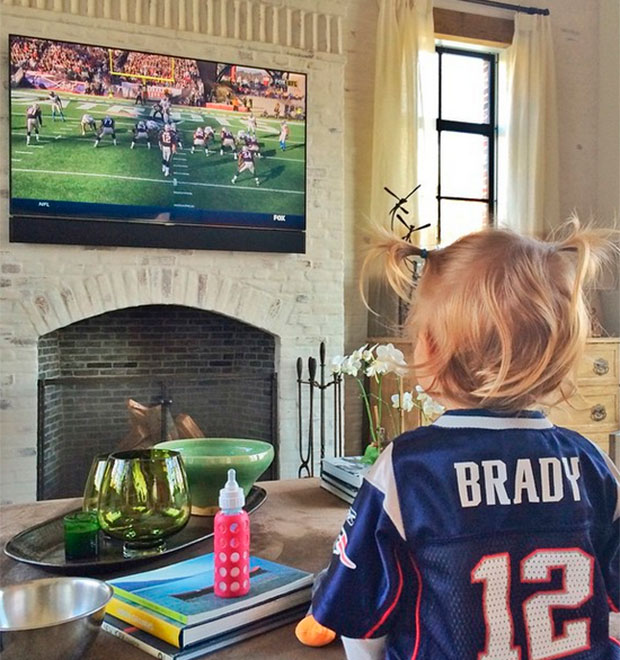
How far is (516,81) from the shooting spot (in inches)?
162

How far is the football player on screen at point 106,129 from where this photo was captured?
3.10m

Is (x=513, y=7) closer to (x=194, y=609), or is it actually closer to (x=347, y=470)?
(x=347, y=470)

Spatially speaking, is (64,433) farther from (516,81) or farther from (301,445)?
(516,81)

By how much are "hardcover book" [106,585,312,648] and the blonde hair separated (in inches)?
12.6

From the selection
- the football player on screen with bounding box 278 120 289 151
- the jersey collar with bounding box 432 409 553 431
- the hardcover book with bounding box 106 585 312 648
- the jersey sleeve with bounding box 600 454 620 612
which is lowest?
the hardcover book with bounding box 106 585 312 648

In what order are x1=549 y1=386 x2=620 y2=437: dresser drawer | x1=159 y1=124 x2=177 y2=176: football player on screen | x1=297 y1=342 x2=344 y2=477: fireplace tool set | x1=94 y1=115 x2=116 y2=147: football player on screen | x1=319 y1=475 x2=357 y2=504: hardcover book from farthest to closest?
x1=549 y1=386 x2=620 y2=437: dresser drawer → x1=297 y1=342 x2=344 y2=477: fireplace tool set → x1=159 y1=124 x2=177 y2=176: football player on screen → x1=94 y1=115 x2=116 y2=147: football player on screen → x1=319 y1=475 x2=357 y2=504: hardcover book

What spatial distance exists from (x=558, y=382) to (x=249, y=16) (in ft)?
10.1

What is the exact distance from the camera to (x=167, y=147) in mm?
3217

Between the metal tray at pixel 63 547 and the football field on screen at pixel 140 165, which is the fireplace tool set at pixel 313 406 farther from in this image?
the metal tray at pixel 63 547

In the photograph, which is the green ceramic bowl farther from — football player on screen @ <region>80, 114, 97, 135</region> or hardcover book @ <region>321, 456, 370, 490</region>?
football player on screen @ <region>80, 114, 97, 135</region>

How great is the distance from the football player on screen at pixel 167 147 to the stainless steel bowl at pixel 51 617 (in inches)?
106

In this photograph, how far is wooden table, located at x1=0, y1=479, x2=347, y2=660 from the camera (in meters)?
0.75

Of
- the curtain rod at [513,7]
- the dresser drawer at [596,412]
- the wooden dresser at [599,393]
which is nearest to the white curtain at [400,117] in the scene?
the curtain rod at [513,7]

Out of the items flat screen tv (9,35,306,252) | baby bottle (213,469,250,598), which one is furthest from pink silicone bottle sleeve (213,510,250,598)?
flat screen tv (9,35,306,252)
